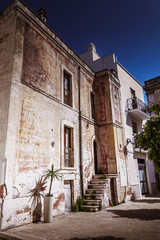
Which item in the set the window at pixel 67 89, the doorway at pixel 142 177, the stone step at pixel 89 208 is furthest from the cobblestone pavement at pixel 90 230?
the doorway at pixel 142 177

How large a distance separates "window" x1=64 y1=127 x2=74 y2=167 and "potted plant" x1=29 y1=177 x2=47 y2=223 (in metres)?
2.21

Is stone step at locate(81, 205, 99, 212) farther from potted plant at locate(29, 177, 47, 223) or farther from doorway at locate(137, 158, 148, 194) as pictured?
doorway at locate(137, 158, 148, 194)

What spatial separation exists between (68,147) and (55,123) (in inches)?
63.6

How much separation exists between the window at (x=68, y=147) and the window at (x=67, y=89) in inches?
64.3

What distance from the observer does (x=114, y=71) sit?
48.4ft

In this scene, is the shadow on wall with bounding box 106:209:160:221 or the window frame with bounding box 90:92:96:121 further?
the window frame with bounding box 90:92:96:121

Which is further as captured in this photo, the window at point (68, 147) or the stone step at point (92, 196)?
the window at point (68, 147)

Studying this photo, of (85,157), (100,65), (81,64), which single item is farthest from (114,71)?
(85,157)

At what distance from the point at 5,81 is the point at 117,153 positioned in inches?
310

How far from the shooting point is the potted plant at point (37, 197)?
21.6 ft

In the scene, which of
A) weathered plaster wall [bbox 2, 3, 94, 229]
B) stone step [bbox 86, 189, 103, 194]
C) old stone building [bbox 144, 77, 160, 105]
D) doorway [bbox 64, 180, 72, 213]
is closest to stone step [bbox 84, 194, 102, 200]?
stone step [bbox 86, 189, 103, 194]

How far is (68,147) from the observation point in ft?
31.2

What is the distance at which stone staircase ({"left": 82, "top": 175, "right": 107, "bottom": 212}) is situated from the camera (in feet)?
28.1

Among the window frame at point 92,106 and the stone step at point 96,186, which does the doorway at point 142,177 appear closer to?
the window frame at point 92,106
